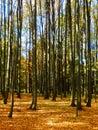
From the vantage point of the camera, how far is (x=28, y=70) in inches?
1932

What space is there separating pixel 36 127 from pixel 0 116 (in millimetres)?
3612

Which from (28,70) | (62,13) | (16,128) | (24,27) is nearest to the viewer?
(16,128)

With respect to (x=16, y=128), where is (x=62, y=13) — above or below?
above

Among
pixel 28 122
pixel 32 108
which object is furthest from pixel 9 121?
pixel 32 108

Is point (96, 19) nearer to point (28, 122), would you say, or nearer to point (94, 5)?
point (94, 5)

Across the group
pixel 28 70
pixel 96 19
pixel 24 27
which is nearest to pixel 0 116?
pixel 96 19

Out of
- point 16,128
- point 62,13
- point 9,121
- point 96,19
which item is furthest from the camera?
point 96,19

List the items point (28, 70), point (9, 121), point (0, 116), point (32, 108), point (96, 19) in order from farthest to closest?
point (28, 70) → point (96, 19) → point (32, 108) → point (0, 116) → point (9, 121)

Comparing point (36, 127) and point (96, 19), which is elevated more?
point (96, 19)

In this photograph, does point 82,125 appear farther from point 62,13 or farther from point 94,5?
point 94,5

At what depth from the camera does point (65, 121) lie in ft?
45.1

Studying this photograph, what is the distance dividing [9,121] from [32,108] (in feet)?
16.1

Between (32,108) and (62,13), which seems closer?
(32,108)

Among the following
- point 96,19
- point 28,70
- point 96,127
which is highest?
point 96,19
